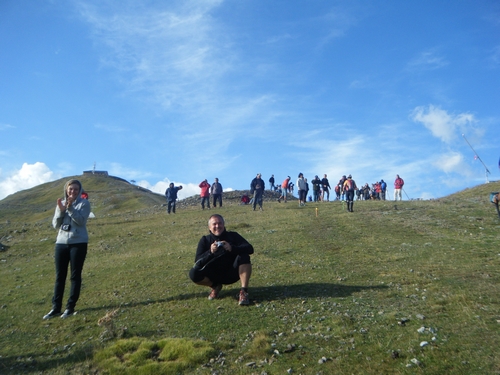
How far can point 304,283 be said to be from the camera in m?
10.4

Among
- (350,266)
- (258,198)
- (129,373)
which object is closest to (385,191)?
(258,198)

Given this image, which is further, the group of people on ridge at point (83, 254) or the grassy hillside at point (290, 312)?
the group of people on ridge at point (83, 254)

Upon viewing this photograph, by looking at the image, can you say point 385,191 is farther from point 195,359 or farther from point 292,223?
point 195,359

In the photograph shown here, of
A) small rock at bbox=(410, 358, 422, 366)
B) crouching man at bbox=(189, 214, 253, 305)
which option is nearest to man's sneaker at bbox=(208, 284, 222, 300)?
crouching man at bbox=(189, 214, 253, 305)

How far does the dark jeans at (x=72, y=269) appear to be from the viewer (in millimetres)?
9227

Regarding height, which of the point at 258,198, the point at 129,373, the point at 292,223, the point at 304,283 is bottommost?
the point at 129,373

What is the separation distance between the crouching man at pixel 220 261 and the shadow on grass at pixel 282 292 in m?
0.45

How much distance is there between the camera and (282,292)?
966cm

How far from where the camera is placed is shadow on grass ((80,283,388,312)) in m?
9.29

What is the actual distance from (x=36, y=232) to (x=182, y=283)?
21.8m

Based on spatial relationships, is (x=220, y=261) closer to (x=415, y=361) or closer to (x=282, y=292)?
(x=282, y=292)

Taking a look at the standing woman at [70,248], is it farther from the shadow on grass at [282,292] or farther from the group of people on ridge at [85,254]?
the shadow on grass at [282,292]

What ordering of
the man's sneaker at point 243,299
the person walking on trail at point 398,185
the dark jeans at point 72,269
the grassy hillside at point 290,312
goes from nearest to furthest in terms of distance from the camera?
the grassy hillside at point 290,312, the man's sneaker at point 243,299, the dark jeans at point 72,269, the person walking on trail at point 398,185

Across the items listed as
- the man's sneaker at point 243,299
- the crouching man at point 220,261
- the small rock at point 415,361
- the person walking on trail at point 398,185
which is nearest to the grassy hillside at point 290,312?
the small rock at point 415,361
